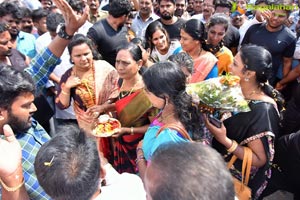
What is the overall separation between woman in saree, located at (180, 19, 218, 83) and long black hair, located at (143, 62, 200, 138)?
3.61 feet

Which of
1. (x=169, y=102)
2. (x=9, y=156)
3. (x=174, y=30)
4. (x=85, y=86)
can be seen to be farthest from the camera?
(x=174, y=30)

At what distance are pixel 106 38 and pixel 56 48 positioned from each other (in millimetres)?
1685

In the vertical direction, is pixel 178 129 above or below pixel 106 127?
above

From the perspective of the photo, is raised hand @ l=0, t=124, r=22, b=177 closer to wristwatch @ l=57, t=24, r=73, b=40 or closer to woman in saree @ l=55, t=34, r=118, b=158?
wristwatch @ l=57, t=24, r=73, b=40

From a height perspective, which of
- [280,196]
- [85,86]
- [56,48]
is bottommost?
[280,196]

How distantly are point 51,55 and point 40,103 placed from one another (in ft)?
4.26

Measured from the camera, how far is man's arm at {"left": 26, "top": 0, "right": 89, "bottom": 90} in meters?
2.13

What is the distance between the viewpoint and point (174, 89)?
193 centimetres

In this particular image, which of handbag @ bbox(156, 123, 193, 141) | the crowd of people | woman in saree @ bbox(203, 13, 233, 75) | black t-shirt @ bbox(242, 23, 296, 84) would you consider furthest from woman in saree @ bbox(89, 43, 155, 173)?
black t-shirt @ bbox(242, 23, 296, 84)

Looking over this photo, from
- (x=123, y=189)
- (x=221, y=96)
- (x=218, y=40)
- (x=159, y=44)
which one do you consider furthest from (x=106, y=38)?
(x=123, y=189)

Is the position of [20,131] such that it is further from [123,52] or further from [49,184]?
A: [123,52]

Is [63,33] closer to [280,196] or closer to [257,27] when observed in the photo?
[280,196]

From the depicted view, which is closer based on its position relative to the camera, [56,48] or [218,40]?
[56,48]

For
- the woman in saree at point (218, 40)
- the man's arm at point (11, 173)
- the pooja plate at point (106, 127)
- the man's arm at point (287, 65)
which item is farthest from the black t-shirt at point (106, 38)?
the man's arm at point (11, 173)
